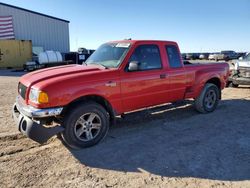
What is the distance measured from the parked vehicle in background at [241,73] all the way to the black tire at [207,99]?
157 inches

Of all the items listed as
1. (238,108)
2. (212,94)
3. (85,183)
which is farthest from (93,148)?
(238,108)

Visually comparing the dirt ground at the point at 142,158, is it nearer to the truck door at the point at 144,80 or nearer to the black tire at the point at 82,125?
the black tire at the point at 82,125

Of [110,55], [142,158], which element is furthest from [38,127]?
[110,55]

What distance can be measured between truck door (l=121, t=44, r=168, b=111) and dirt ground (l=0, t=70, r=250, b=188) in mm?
654

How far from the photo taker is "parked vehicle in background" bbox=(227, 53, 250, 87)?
10.7 m

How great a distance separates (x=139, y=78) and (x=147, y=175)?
2167 millimetres

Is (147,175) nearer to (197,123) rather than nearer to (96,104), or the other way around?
(96,104)

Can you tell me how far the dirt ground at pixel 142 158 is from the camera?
3.60 metres

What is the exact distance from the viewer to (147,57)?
5641 mm

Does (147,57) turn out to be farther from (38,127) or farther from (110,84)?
(38,127)

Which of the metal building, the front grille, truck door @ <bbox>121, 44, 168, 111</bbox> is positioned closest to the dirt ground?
truck door @ <bbox>121, 44, 168, 111</bbox>

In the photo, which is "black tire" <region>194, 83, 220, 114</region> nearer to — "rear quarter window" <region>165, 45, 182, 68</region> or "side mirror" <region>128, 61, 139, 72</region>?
"rear quarter window" <region>165, 45, 182, 68</region>

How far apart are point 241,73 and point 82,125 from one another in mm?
8634

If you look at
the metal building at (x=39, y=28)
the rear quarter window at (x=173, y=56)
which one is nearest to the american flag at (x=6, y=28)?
the metal building at (x=39, y=28)
